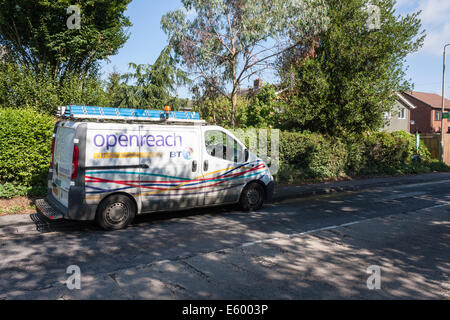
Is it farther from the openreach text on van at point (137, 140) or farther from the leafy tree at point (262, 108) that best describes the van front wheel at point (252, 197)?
the leafy tree at point (262, 108)

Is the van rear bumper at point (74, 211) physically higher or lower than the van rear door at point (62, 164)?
lower

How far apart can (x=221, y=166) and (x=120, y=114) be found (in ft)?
8.41

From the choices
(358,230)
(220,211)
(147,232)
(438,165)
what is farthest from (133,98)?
(438,165)

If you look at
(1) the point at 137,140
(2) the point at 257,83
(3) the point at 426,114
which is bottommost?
(1) the point at 137,140

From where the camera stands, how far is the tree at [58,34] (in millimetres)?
13672

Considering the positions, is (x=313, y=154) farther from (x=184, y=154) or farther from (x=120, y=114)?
(x=120, y=114)

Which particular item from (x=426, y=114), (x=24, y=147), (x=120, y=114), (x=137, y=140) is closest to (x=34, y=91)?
(x=24, y=147)

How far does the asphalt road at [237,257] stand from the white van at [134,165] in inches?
19.1

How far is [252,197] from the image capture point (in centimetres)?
873

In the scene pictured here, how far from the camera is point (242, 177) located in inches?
332

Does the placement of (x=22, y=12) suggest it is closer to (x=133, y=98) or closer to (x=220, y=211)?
(x=133, y=98)

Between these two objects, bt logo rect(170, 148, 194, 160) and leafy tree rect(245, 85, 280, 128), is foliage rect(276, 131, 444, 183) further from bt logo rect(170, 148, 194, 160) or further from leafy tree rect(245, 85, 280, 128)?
bt logo rect(170, 148, 194, 160)

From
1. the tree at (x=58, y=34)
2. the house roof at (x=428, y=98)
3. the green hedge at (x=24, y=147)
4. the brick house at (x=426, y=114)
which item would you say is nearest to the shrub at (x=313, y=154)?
the green hedge at (x=24, y=147)

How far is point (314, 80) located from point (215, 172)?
1020 cm
